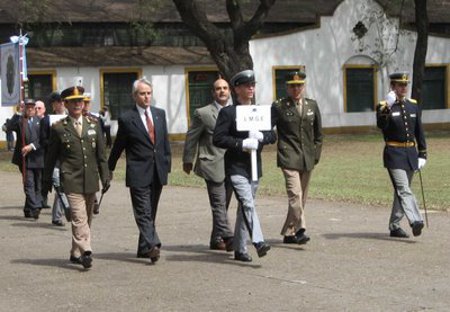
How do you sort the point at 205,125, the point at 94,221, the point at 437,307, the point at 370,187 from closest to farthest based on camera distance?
the point at 437,307, the point at 205,125, the point at 94,221, the point at 370,187

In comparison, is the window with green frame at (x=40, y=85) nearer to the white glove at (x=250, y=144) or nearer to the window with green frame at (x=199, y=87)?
the window with green frame at (x=199, y=87)

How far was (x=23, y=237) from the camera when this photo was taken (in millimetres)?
13258

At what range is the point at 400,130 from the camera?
1213cm

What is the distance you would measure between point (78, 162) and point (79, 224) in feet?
2.13

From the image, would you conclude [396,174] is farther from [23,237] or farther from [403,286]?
[23,237]

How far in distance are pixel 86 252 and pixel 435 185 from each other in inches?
440

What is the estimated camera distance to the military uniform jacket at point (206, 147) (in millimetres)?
11461

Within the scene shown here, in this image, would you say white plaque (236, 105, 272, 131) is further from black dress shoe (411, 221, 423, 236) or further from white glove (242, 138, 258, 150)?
black dress shoe (411, 221, 423, 236)

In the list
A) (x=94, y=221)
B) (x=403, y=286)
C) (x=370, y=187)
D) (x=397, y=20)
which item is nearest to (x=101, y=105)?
(x=397, y=20)

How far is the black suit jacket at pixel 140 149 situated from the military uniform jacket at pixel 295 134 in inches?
58.5

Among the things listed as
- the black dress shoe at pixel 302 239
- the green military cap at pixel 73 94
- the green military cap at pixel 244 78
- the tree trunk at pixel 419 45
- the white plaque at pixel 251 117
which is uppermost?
the tree trunk at pixel 419 45

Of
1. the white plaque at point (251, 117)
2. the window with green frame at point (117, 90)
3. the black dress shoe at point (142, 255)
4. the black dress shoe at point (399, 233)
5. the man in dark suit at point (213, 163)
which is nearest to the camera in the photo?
the white plaque at point (251, 117)

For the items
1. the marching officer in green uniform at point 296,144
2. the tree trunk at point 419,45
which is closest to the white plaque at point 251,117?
the marching officer in green uniform at point 296,144

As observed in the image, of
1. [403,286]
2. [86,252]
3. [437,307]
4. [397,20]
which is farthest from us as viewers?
[397,20]
